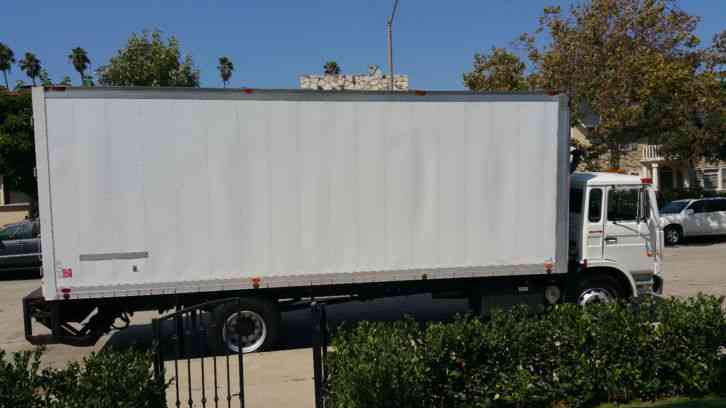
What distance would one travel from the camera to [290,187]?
8422 millimetres

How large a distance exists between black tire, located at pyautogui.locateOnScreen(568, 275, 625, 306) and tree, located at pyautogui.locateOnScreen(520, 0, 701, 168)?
13.2m

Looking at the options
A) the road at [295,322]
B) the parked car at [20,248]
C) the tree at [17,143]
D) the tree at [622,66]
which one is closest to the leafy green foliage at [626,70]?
the tree at [622,66]

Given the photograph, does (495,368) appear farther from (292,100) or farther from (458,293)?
(292,100)

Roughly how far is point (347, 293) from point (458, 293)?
185cm

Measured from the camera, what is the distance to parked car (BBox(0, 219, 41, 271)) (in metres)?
17.6

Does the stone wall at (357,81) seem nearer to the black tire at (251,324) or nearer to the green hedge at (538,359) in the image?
the black tire at (251,324)

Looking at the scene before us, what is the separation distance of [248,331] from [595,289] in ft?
17.8

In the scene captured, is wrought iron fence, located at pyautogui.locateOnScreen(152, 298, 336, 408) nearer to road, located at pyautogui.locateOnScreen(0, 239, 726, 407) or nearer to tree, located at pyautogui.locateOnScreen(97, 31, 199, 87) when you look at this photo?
road, located at pyautogui.locateOnScreen(0, 239, 726, 407)

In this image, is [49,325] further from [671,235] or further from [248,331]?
[671,235]

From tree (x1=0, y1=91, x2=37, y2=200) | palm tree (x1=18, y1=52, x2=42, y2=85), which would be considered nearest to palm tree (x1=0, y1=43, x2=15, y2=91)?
palm tree (x1=18, y1=52, x2=42, y2=85)

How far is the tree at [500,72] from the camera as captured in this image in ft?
81.2

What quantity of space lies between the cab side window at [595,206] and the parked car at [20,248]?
15.1 metres

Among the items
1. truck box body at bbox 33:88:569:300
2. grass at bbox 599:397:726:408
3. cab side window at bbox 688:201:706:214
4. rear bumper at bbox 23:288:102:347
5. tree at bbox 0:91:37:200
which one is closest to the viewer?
grass at bbox 599:397:726:408

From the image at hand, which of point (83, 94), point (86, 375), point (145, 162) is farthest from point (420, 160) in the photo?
point (86, 375)
